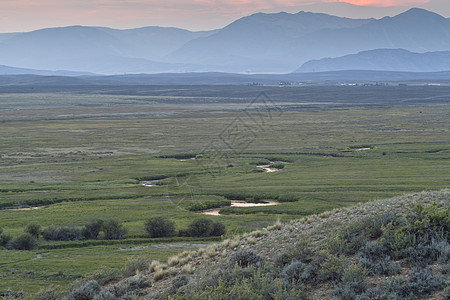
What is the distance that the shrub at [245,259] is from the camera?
15.8 metres

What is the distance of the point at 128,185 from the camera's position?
53.5m

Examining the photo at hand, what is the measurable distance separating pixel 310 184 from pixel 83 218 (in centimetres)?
2322

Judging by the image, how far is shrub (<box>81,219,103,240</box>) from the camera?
33.6 metres

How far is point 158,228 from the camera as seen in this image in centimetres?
3391

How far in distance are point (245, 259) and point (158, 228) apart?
18.7m

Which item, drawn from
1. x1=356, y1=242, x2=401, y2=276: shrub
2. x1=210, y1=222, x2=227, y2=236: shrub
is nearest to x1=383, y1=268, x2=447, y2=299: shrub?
x1=356, y1=242, x2=401, y2=276: shrub

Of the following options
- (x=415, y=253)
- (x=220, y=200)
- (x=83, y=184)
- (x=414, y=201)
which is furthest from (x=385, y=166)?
(x=415, y=253)

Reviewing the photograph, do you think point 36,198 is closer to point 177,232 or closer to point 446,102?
point 177,232

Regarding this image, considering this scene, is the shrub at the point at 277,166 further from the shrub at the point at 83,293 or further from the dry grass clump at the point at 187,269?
the shrub at the point at 83,293

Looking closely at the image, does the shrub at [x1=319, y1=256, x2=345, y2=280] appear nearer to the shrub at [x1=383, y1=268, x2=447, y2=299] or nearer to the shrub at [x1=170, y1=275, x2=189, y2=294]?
the shrub at [x1=383, y1=268, x2=447, y2=299]

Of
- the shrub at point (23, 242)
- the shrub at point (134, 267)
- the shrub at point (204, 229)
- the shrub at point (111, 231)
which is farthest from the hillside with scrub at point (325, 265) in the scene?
the shrub at point (111, 231)

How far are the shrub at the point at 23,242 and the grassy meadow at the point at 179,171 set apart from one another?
757mm

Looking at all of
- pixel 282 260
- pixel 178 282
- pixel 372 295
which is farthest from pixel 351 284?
pixel 178 282

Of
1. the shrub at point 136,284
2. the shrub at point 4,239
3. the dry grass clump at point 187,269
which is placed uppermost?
the dry grass clump at point 187,269
